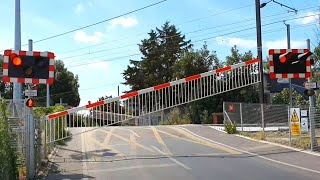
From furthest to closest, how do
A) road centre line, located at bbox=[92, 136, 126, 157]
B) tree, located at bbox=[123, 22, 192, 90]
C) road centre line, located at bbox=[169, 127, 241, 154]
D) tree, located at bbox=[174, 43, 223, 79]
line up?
1. tree, located at bbox=[123, 22, 192, 90]
2. tree, located at bbox=[174, 43, 223, 79]
3. road centre line, located at bbox=[169, 127, 241, 154]
4. road centre line, located at bbox=[92, 136, 126, 157]

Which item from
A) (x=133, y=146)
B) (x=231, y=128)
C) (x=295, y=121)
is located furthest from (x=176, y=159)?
Result: (x=231, y=128)

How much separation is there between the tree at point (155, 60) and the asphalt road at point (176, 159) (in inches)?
1778

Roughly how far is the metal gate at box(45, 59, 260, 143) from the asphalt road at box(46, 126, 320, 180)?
110 centimetres

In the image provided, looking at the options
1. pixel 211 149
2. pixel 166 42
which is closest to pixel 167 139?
pixel 211 149

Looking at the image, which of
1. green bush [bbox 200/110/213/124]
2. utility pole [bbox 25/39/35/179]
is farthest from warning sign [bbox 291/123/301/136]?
green bush [bbox 200/110/213/124]

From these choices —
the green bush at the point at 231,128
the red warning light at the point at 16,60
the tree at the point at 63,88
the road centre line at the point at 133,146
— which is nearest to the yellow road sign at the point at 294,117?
the green bush at the point at 231,128

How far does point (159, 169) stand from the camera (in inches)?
570

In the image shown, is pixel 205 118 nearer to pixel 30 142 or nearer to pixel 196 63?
pixel 196 63

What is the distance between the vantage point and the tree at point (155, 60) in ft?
231

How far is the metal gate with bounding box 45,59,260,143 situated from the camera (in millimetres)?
18714

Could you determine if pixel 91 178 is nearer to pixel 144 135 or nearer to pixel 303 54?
pixel 303 54

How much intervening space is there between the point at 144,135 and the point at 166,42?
5023 cm

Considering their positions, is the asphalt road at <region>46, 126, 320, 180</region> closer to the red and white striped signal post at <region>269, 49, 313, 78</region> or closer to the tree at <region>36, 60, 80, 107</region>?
the red and white striped signal post at <region>269, 49, 313, 78</region>

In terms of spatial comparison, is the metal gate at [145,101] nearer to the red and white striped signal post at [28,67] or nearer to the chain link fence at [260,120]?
the red and white striped signal post at [28,67]
